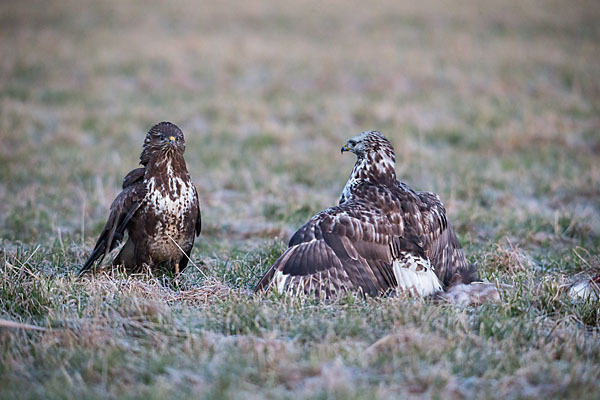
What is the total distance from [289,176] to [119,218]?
444 cm

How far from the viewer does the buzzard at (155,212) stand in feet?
17.3

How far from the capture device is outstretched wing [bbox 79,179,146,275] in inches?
207

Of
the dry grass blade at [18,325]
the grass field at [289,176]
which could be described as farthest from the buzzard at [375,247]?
the dry grass blade at [18,325]

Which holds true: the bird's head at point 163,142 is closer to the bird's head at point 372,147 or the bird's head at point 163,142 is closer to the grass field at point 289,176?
the grass field at point 289,176

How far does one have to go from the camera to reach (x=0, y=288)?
4.66 m

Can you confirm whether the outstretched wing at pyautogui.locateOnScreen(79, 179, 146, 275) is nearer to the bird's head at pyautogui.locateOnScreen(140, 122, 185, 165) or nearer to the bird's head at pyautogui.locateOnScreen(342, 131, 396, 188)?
the bird's head at pyautogui.locateOnScreen(140, 122, 185, 165)

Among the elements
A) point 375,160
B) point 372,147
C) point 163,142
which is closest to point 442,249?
point 375,160

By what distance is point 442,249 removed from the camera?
524 centimetres

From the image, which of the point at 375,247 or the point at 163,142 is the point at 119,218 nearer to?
the point at 163,142

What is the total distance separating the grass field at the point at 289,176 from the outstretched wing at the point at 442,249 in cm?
31

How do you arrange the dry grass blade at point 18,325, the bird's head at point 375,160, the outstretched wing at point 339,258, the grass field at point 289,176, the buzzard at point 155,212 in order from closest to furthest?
the grass field at point 289,176 < the dry grass blade at point 18,325 < the outstretched wing at point 339,258 < the buzzard at point 155,212 < the bird's head at point 375,160

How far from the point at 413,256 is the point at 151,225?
208 cm

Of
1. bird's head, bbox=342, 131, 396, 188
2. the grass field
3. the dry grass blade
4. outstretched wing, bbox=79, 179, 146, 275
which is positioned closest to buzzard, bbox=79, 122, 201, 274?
outstretched wing, bbox=79, 179, 146, 275

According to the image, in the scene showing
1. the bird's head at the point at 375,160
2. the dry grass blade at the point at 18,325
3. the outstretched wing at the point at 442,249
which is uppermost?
the bird's head at the point at 375,160
